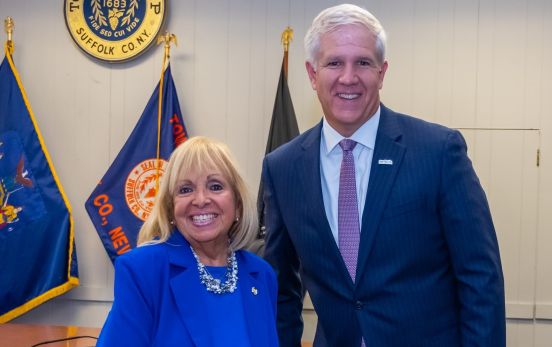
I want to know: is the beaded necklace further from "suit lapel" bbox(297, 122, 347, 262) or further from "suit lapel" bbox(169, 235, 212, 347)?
"suit lapel" bbox(297, 122, 347, 262)

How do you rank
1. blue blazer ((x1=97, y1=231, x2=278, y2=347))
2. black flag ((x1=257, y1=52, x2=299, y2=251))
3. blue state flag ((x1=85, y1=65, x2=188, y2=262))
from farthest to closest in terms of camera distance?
blue state flag ((x1=85, y1=65, x2=188, y2=262)), black flag ((x1=257, y1=52, x2=299, y2=251)), blue blazer ((x1=97, y1=231, x2=278, y2=347))

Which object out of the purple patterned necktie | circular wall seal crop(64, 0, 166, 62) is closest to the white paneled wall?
circular wall seal crop(64, 0, 166, 62)

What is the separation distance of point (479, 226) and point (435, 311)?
229mm

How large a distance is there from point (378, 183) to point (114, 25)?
2.77 meters

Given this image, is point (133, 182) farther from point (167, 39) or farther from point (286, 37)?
point (286, 37)

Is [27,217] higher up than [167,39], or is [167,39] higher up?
→ [167,39]

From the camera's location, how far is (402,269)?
148 cm

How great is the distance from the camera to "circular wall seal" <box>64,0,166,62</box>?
3.78 m

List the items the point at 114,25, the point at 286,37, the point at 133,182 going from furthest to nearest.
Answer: the point at 114,25
the point at 133,182
the point at 286,37

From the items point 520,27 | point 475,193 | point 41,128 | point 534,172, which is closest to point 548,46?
point 520,27

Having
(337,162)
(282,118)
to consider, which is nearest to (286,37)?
(282,118)

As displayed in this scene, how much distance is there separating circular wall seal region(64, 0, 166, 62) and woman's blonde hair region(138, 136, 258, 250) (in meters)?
2.40

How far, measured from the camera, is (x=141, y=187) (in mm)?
3703

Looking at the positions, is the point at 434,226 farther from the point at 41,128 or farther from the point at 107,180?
the point at 41,128
